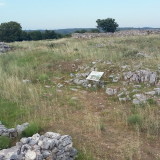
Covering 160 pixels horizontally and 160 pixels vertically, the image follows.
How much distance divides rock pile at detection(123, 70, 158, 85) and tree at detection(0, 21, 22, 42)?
4115 centimetres

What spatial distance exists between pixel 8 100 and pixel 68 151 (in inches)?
207

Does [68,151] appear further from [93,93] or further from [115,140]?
[93,93]

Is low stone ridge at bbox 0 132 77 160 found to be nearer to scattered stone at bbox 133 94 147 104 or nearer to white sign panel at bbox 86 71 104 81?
scattered stone at bbox 133 94 147 104

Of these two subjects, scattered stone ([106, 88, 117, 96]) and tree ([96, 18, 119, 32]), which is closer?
scattered stone ([106, 88, 117, 96])

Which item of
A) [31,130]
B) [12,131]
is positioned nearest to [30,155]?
[31,130]

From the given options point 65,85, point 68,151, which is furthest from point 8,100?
point 68,151

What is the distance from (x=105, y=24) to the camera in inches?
2509

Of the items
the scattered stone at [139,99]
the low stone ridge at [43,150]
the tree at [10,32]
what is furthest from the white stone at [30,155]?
the tree at [10,32]

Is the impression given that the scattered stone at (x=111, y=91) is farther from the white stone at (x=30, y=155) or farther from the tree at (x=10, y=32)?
the tree at (x=10, y=32)

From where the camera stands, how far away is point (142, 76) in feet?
42.1

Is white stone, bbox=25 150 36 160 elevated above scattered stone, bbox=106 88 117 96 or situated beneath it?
elevated above

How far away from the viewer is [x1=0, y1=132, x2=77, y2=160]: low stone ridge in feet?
21.1

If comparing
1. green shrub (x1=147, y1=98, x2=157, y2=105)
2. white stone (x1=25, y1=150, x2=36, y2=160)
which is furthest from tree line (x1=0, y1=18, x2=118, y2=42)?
white stone (x1=25, y1=150, x2=36, y2=160)

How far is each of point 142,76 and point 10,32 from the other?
42430mm
